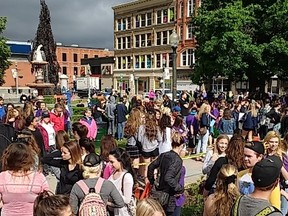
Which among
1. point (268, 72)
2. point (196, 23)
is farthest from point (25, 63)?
point (268, 72)

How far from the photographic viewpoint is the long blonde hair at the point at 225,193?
3971 mm

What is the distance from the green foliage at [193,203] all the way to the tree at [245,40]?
20.9 metres

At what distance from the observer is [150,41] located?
67.4m

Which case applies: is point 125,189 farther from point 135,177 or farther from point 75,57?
point 75,57

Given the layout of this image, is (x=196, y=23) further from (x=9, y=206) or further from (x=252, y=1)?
(x=9, y=206)

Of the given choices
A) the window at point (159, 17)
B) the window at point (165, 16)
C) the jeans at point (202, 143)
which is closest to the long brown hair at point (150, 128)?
the jeans at point (202, 143)

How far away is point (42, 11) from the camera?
56.0 meters

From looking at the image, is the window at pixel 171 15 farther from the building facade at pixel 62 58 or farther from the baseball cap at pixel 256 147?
the baseball cap at pixel 256 147

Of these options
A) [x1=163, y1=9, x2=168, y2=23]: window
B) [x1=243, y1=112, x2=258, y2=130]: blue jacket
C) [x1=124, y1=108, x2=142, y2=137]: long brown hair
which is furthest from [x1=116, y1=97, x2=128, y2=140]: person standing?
[x1=163, y1=9, x2=168, y2=23]: window

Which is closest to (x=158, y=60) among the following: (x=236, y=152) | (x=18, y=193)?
(x=236, y=152)

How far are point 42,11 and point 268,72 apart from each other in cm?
3604

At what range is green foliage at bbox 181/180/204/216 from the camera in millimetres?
7525

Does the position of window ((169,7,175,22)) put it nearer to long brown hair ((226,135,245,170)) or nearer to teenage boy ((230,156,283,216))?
long brown hair ((226,135,245,170))

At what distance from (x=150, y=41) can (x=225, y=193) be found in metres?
64.4
